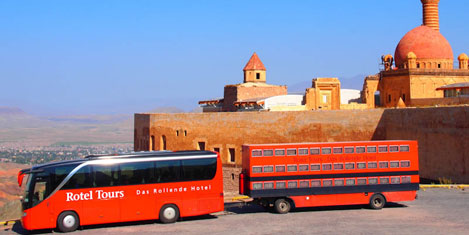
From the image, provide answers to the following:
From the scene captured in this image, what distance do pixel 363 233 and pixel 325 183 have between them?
130 inches

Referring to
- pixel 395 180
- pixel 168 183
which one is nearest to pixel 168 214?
pixel 168 183

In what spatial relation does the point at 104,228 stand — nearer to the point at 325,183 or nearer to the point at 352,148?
the point at 325,183

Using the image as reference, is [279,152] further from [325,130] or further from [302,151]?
[325,130]

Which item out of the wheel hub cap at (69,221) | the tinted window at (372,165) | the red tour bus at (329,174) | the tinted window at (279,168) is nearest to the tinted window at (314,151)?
the red tour bus at (329,174)

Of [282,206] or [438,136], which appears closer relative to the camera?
[282,206]

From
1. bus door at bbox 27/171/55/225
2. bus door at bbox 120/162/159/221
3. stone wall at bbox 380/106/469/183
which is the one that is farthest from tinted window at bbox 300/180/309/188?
stone wall at bbox 380/106/469/183

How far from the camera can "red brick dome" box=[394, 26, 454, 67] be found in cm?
3781

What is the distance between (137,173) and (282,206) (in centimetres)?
438

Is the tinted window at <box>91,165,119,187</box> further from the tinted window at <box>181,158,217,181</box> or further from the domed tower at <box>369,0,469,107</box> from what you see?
the domed tower at <box>369,0,469,107</box>

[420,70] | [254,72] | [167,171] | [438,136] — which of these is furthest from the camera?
[254,72]

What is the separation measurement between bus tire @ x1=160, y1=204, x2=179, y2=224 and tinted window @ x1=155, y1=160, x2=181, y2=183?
2.47ft

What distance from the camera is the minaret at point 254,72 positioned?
1864 inches

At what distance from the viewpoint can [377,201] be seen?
17281mm

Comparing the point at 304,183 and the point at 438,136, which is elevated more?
the point at 438,136
